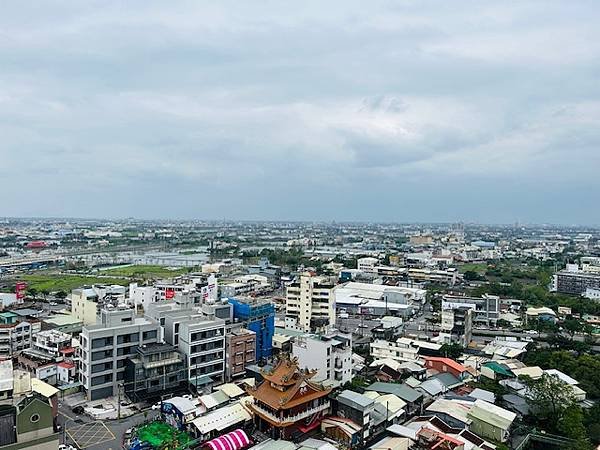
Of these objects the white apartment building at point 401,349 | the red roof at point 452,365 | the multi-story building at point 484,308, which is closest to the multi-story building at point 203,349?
the white apartment building at point 401,349

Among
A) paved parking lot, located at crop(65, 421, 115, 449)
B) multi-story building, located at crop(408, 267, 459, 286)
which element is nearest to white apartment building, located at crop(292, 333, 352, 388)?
paved parking lot, located at crop(65, 421, 115, 449)

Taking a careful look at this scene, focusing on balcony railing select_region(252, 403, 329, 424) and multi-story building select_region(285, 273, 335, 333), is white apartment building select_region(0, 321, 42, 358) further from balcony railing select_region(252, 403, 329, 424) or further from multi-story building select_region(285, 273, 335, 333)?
balcony railing select_region(252, 403, 329, 424)

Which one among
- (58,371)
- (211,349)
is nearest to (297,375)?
(211,349)

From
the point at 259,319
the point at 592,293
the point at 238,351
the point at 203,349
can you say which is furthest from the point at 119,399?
the point at 592,293

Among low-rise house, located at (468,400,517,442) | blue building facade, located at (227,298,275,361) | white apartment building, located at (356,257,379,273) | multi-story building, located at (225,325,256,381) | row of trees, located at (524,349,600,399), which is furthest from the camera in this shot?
white apartment building, located at (356,257,379,273)

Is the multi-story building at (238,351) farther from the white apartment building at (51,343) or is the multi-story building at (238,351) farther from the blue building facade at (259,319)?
the white apartment building at (51,343)
